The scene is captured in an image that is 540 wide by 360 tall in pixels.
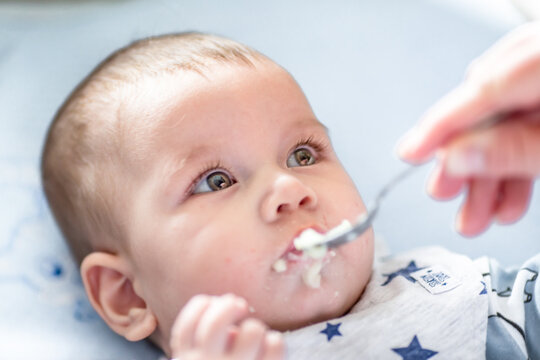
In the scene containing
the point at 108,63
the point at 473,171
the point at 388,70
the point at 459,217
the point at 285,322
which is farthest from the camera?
the point at 388,70

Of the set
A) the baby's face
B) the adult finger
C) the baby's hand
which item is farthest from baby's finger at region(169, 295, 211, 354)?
the adult finger

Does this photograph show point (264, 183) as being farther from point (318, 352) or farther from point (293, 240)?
point (318, 352)

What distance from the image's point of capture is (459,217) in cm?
64

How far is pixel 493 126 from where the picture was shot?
0.54 meters

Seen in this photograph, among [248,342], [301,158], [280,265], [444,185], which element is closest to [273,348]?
[248,342]

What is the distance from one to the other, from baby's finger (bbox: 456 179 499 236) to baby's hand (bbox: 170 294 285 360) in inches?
9.0

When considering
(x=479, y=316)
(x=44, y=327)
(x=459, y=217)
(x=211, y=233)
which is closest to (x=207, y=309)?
(x=211, y=233)

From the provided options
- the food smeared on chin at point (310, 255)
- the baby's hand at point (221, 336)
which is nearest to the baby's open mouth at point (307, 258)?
the food smeared on chin at point (310, 255)

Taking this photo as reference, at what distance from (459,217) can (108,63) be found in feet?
2.02

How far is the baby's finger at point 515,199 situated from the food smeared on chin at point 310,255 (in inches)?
7.3

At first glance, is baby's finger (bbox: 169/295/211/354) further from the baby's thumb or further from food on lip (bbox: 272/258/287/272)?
the baby's thumb

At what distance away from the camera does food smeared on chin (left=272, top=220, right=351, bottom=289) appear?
2.27 feet

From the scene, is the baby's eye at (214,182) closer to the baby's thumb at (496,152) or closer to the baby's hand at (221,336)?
the baby's hand at (221,336)

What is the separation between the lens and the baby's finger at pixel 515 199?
2.04 ft
